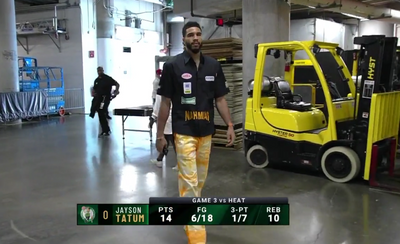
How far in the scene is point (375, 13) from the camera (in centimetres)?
1078

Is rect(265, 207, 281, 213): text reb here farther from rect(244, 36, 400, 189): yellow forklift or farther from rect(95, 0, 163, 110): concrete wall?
rect(95, 0, 163, 110): concrete wall

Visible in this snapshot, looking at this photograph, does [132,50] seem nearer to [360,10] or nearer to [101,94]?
[101,94]

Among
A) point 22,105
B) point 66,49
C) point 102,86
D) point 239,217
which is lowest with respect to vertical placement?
point 22,105

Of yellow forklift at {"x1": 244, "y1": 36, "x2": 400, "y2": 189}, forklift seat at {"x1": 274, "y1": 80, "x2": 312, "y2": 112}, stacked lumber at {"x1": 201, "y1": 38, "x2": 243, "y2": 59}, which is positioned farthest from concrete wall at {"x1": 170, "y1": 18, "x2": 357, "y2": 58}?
forklift seat at {"x1": 274, "y1": 80, "x2": 312, "y2": 112}

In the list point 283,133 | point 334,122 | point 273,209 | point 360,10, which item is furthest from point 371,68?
point 360,10

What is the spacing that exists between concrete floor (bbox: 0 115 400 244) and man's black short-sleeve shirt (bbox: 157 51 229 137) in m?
1.21

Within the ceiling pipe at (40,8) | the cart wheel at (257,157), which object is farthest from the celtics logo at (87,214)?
the ceiling pipe at (40,8)

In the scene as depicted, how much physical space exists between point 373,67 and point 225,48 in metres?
3.96

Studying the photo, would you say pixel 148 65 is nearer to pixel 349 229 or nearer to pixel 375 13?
pixel 375 13

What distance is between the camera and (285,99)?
260 inches

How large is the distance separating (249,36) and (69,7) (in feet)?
37.4

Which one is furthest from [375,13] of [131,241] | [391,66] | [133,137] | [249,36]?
[131,241]

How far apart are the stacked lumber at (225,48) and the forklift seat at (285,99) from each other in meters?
2.43
